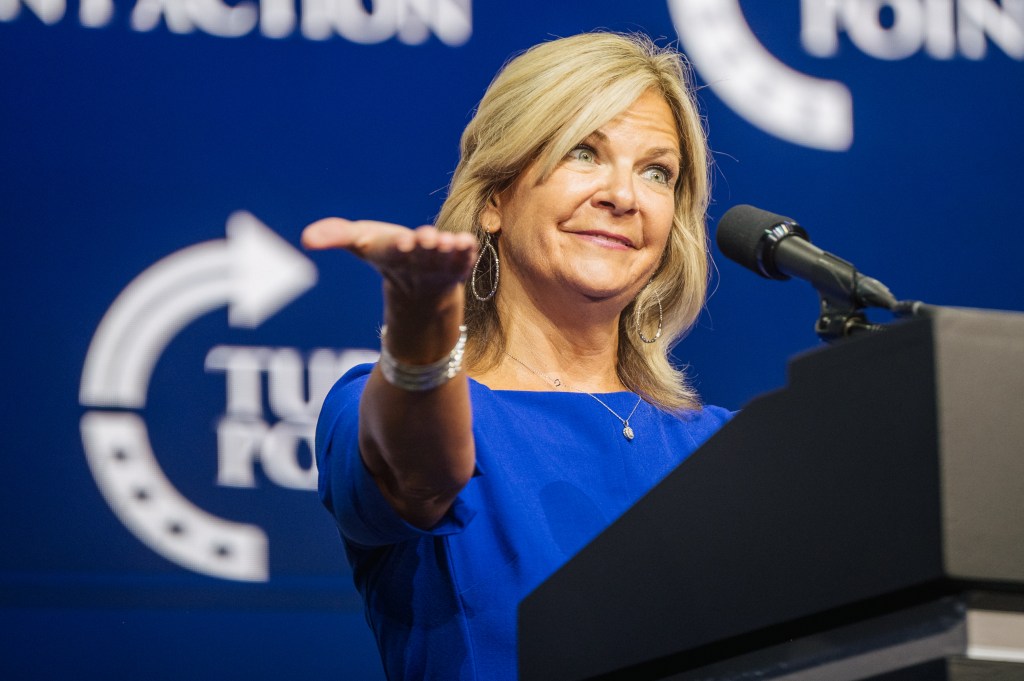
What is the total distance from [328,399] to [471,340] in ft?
1.51

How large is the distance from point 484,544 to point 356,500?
0.32 metres

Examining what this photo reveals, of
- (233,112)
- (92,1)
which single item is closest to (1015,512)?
(233,112)

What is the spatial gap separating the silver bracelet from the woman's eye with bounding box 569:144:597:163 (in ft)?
2.88

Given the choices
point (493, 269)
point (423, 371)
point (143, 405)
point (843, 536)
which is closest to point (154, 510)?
point (143, 405)

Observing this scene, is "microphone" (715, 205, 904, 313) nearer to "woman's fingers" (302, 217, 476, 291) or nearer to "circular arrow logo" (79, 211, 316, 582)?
"woman's fingers" (302, 217, 476, 291)

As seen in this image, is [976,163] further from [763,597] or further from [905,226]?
[763,597]

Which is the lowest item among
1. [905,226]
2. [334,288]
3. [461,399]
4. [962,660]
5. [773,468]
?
[962,660]

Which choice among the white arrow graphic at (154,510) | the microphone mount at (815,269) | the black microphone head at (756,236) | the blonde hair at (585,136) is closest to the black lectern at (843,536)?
the microphone mount at (815,269)

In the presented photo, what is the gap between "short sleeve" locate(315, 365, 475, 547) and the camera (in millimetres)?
1319

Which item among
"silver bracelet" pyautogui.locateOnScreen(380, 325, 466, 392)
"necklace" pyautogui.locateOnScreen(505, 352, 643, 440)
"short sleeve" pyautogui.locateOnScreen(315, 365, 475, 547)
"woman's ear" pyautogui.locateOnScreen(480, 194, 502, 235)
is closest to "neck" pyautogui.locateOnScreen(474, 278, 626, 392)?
"necklace" pyautogui.locateOnScreen(505, 352, 643, 440)

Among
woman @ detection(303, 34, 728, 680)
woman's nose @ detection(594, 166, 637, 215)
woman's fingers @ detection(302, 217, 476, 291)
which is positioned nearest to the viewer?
woman's fingers @ detection(302, 217, 476, 291)

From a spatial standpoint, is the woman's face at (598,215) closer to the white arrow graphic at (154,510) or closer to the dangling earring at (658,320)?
the dangling earring at (658,320)

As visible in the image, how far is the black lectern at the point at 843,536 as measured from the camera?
819 mm

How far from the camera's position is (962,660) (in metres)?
0.81
